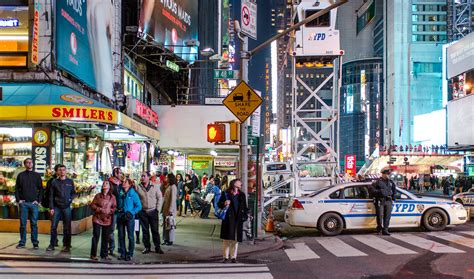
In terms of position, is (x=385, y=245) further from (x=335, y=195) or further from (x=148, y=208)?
(x=148, y=208)

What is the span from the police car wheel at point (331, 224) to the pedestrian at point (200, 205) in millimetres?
6949

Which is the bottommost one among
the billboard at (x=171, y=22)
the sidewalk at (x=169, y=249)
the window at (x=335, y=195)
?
the sidewalk at (x=169, y=249)

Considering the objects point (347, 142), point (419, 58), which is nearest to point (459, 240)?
point (419, 58)

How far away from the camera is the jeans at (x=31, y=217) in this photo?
12.1m

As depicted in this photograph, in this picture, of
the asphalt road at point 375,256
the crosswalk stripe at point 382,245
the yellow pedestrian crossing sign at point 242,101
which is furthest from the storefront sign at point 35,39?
the crosswalk stripe at point 382,245

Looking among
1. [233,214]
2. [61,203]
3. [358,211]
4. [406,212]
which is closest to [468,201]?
[406,212]

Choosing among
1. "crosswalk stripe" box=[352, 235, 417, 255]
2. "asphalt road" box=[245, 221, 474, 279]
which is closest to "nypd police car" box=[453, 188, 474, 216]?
"asphalt road" box=[245, 221, 474, 279]

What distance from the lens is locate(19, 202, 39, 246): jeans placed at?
12.1 metres

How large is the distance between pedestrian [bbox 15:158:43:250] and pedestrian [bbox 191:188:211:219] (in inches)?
381

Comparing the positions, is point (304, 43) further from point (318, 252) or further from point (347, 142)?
point (347, 142)

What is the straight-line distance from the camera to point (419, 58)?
349 ft

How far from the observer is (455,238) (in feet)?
46.0

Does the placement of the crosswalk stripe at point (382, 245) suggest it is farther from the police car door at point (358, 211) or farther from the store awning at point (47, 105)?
the store awning at point (47, 105)

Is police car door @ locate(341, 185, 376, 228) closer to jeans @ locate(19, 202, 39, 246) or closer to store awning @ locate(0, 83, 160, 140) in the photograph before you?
store awning @ locate(0, 83, 160, 140)
